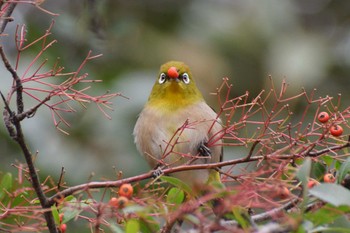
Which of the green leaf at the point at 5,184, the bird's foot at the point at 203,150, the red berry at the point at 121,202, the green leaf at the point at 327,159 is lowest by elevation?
the bird's foot at the point at 203,150

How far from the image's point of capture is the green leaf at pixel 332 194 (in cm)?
178

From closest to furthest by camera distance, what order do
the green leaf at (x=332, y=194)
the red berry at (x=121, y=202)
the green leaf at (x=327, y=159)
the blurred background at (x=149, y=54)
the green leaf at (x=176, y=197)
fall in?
the green leaf at (x=332, y=194) → the red berry at (x=121, y=202) → the green leaf at (x=176, y=197) → the green leaf at (x=327, y=159) → the blurred background at (x=149, y=54)

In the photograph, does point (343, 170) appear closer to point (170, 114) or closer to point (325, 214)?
point (325, 214)

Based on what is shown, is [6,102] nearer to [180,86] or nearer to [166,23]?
[180,86]

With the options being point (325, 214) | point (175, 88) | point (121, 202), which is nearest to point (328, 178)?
point (325, 214)

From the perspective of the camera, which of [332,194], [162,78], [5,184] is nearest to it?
[332,194]

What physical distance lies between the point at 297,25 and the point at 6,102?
385 cm

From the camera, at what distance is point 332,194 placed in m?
1.80

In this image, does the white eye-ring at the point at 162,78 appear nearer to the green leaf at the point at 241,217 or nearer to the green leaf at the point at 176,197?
the green leaf at the point at 176,197

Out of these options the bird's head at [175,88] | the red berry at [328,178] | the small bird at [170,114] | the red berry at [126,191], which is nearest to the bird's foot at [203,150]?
the small bird at [170,114]

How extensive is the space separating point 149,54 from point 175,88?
4.67 ft

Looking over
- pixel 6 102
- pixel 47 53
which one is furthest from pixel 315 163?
pixel 47 53

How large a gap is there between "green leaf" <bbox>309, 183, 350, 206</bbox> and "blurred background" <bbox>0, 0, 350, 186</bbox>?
250 cm

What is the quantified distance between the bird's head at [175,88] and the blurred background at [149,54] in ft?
1.66
